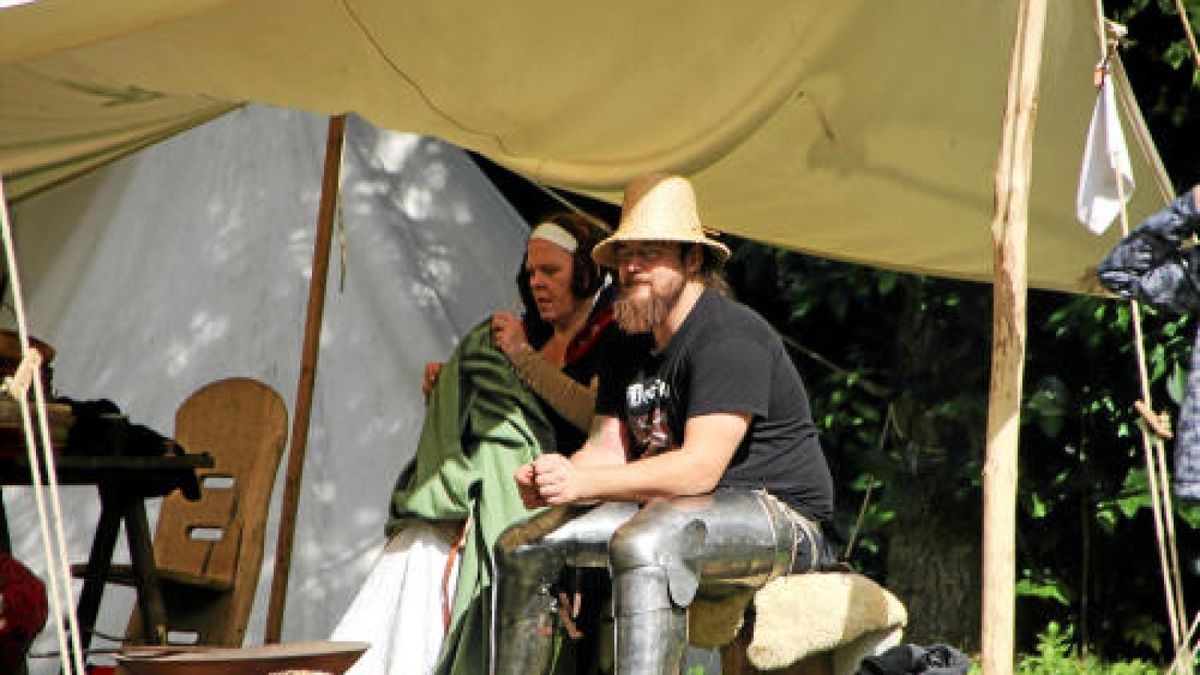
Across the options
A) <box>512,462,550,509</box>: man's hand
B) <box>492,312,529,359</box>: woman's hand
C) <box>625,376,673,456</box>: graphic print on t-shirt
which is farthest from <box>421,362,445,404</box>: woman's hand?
<box>512,462,550,509</box>: man's hand

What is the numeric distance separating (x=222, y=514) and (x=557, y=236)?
134 cm

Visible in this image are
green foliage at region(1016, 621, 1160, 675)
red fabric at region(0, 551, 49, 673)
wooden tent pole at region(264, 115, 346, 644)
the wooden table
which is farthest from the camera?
green foliage at region(1016, 621, 1160, 675)

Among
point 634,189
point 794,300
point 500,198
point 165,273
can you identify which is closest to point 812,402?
point 794,300

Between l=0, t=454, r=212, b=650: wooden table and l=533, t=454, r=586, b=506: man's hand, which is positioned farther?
l=0, t=454, r=212, b=650: wooden table

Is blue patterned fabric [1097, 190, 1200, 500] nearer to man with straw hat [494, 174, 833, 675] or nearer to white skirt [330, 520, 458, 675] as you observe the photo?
man with straw hat [494, 174, 833, 675]

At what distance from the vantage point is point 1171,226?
140 inches

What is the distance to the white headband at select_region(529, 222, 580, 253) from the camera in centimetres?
435

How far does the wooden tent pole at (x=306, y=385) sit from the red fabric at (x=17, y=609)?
1.03 m

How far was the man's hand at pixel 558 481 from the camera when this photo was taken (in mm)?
3553

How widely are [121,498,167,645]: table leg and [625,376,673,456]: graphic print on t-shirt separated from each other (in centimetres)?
146

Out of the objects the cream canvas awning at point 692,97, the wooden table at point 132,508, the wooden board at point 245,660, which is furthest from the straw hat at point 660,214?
the wooden table at point 132,508

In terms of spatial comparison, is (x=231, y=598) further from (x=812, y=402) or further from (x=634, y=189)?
(x=812, y=402)

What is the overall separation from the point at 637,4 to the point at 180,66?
3.49 feet

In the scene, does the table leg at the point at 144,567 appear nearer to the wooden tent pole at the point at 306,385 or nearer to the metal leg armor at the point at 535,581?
the wooden tent pole at the point at 306,385
